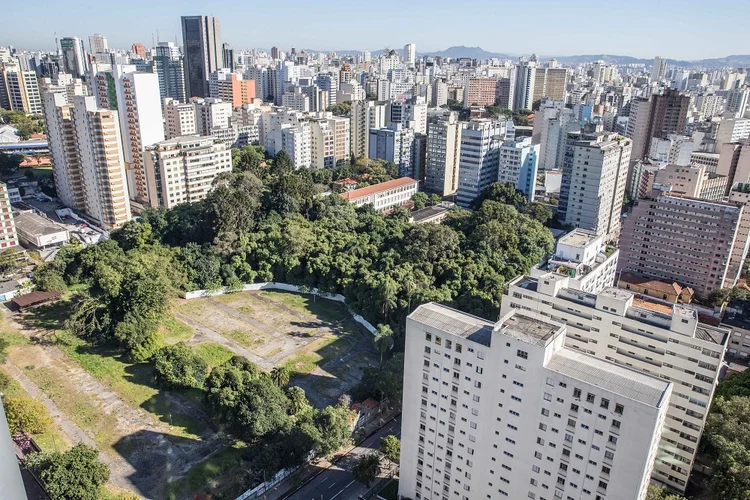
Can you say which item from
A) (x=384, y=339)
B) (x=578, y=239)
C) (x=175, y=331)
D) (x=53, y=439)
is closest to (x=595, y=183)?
(x=578, y=239)

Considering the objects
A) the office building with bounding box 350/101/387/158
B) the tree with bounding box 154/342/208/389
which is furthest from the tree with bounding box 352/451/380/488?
the office building with bounding box 350/101/387/158

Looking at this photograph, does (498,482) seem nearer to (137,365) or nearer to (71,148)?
(137,365)

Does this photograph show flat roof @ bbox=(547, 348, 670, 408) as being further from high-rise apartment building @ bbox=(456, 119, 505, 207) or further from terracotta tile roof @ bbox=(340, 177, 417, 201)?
high-rise apartment building @ bbox=(456, 119, 505, 207)

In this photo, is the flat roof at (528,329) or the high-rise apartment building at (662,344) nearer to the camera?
the flat roof at (528,329)

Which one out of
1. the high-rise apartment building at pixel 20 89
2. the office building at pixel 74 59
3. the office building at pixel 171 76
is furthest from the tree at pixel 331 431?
the office building at pixel 74 59

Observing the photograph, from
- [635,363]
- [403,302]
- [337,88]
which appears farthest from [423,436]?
[337,88]

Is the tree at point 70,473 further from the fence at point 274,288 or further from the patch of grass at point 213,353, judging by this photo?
the fence at point 274,288

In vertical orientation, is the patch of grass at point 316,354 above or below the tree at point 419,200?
below
